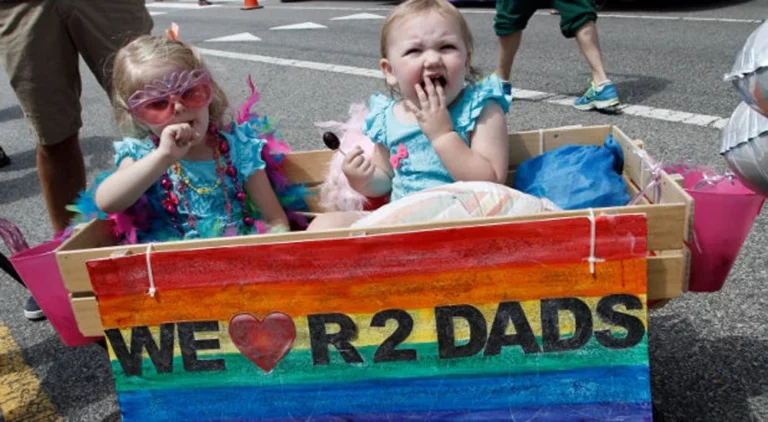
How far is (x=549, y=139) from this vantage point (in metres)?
2.56

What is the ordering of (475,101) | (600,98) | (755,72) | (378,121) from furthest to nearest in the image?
(600,98) < (378,121) < (475,101) < (755,72)

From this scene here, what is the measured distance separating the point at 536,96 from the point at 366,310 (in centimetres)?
405

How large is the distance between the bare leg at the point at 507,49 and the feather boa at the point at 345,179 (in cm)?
273

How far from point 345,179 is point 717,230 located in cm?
119

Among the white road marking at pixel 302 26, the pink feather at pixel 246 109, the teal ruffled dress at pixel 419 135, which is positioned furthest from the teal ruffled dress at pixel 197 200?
the white road marking at pixel 302 26

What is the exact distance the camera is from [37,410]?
2514 millimetres

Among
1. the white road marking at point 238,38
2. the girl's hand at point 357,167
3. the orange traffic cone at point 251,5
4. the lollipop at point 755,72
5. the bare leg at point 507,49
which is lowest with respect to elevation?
the orange traffic cone at point 251,5

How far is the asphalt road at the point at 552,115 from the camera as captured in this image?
2.35m

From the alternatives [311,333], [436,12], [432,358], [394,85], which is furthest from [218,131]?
[432,358]

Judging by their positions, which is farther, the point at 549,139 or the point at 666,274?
the point at 549,139

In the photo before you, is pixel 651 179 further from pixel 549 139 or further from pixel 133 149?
pixel 133 149

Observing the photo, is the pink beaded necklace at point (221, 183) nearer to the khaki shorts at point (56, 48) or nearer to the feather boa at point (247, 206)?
the feather boa at point (247, 206)

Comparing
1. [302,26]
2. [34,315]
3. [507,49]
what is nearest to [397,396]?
[34,315]

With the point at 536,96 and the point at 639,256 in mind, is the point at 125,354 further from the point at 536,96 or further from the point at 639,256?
the point at 536,96
